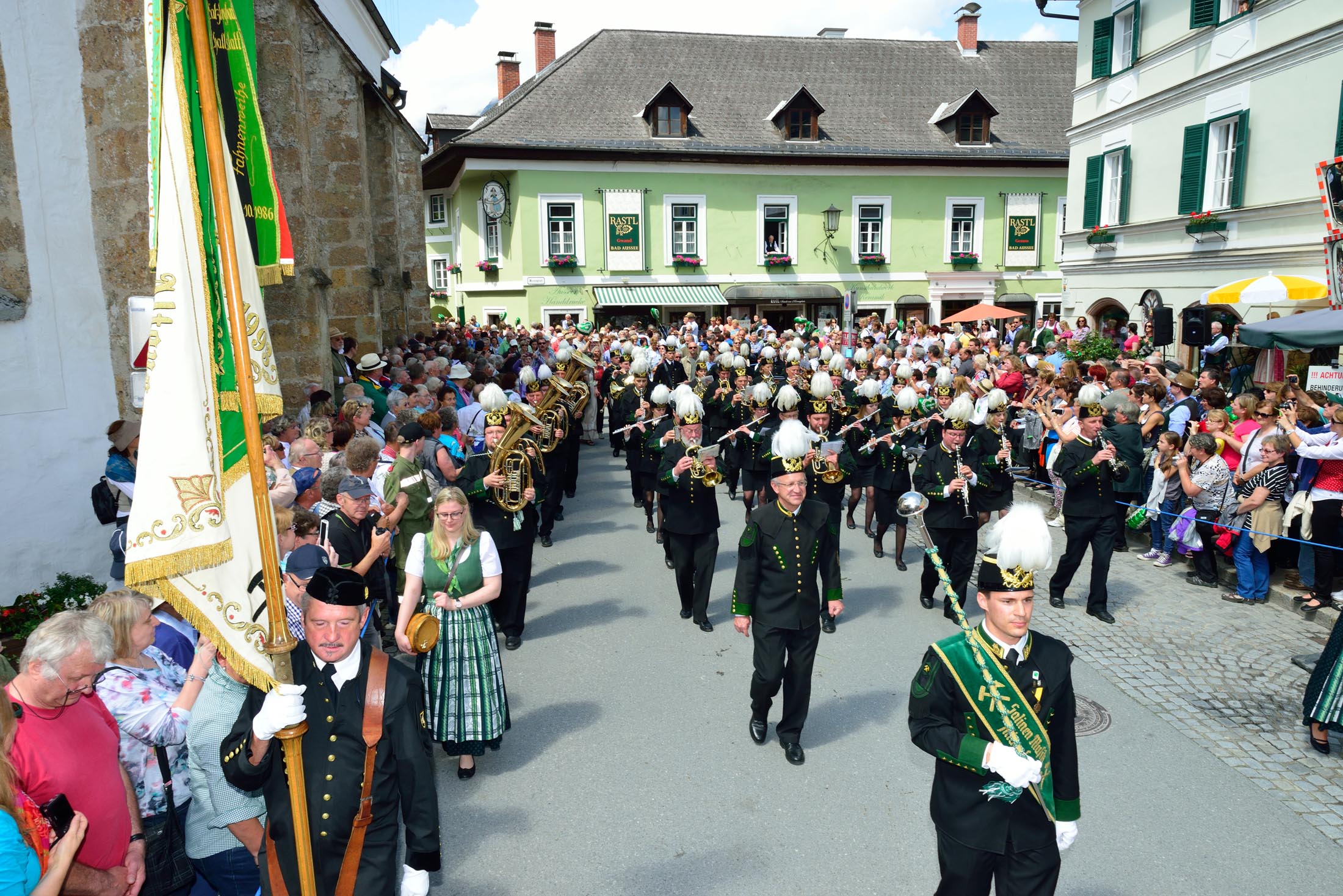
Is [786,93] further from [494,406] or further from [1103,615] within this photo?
[1103,615]

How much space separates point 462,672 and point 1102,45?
22.8 meters

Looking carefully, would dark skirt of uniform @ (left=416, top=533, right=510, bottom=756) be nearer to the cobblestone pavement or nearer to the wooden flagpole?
the wooden flagpole

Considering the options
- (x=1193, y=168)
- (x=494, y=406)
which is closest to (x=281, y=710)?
(x=494, y=406)

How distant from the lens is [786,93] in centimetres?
3397

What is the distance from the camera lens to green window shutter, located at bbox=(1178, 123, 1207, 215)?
61.6ft

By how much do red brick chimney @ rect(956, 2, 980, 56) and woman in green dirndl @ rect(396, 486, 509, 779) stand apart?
37000 mm

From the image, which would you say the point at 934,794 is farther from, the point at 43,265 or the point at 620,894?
the point at 43,265

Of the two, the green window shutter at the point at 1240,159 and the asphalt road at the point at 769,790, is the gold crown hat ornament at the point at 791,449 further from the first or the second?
the green window shutter at the point at 1240,159

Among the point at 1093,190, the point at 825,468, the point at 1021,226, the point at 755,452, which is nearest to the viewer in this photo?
the point at 825,468

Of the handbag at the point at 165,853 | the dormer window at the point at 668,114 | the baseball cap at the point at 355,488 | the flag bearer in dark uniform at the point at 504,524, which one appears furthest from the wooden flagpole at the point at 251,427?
the dormer window at the point at 668,114

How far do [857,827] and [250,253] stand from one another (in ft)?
13.8

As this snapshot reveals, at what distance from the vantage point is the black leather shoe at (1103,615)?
8.31 meters

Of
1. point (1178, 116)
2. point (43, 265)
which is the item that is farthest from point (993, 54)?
point (43, 265)

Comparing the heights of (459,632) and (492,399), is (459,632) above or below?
below
